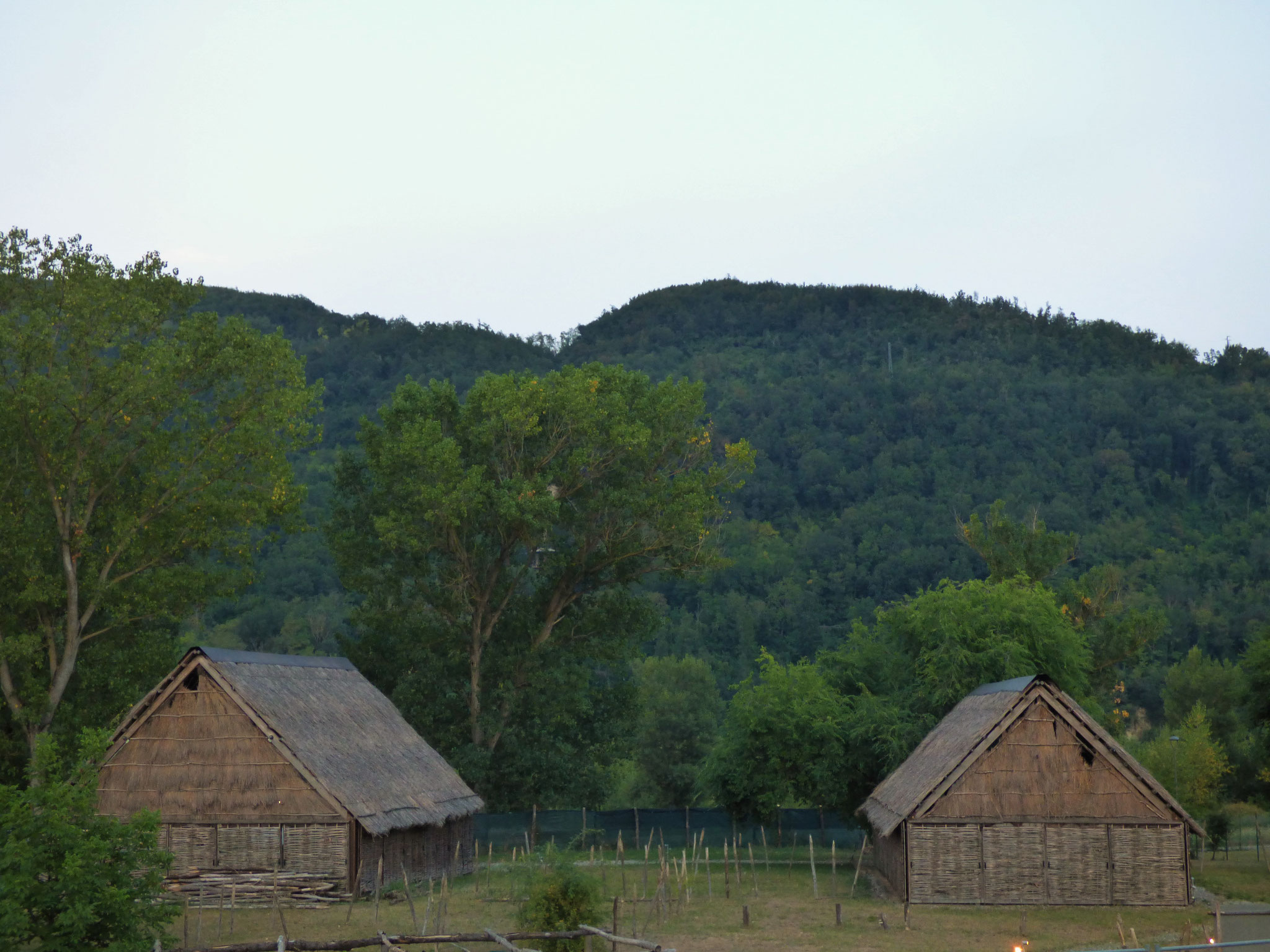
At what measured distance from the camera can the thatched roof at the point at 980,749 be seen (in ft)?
87.3

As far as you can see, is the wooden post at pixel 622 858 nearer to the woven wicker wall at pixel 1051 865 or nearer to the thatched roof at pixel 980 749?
the thatched roof at pixel 980 749

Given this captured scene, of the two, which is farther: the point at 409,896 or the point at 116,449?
the point at 116,449

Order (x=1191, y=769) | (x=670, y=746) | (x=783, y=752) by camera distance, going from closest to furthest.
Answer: (x=783, y=752) → (x=1191, y=769) → (x=670, y=746)

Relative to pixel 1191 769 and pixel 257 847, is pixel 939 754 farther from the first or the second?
pixel 1191 769

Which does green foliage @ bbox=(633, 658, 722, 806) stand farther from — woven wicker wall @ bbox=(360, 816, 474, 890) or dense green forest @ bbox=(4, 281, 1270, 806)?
woven wicker wall @ bbox=(360, 816, 474, 890)

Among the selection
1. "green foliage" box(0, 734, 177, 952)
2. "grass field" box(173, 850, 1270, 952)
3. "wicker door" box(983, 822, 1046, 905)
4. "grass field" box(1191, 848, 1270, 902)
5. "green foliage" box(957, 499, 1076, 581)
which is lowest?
"grass field" box(1191, 848, 1270, 902)

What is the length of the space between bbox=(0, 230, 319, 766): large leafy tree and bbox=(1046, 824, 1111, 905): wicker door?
2169cm

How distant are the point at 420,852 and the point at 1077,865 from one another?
15.0 m

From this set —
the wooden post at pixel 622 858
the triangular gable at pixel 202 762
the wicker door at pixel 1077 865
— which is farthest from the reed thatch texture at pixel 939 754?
the triangular gable at pixel 202 762

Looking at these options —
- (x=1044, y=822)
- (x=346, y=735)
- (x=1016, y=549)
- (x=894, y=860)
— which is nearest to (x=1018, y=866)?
(x=1044, y=822)

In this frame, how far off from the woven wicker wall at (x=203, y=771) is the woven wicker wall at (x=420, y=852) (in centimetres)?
165

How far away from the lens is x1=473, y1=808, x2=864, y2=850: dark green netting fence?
133ft

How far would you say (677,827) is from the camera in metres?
42.4

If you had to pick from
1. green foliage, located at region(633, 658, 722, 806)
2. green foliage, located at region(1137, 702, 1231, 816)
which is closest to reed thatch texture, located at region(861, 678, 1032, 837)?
green foliage, located at region(1137, 702, 1231, 816)
